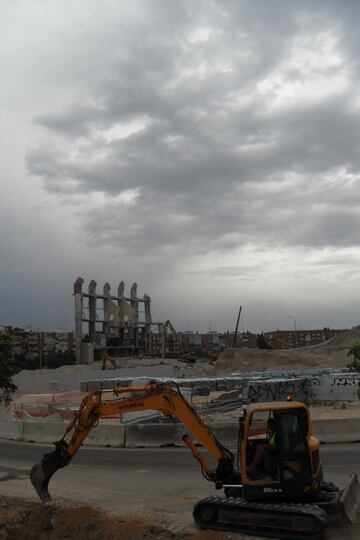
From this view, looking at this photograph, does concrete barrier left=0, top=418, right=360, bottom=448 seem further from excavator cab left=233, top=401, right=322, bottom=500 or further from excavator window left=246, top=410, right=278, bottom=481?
excavator cab left=233, top=401, right=322, bottom=500

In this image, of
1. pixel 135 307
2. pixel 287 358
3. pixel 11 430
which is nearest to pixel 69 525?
pixel 11 430

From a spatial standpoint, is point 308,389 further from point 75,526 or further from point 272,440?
point 75,526

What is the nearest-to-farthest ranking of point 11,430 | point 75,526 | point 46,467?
point 75,526, point 46,467, point 11,430

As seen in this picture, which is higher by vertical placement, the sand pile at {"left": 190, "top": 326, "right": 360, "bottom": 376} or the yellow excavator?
the yellow excavator

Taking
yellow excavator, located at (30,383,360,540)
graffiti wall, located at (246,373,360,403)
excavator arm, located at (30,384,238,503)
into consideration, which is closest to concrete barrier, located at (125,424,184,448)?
excavator arm, located at (30,384,238,503)

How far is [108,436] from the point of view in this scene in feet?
67.2

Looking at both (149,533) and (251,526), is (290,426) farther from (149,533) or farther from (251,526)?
(149,533)

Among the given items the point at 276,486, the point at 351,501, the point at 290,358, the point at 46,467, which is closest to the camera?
the point at 276,486

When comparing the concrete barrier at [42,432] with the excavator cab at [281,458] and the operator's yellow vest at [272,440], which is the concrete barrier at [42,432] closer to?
the excavator cab at [281,458]

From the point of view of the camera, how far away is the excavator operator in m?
9.01

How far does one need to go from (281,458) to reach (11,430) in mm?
17184

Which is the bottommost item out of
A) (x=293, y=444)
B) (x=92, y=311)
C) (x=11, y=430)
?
(x=11, y=430)

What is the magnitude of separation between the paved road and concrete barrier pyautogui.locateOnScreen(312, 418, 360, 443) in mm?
801

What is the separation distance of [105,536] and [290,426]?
3.50 m
